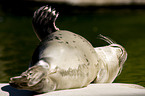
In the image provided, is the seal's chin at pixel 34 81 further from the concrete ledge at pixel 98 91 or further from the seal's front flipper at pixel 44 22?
the seal's front flipper at pixel 44 22

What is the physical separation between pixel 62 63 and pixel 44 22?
22.3 inches

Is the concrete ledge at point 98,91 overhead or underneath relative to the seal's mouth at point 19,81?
underneath

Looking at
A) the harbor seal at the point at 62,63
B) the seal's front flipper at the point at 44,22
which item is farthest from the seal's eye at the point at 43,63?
the seal's front flipper at the point at 44,22

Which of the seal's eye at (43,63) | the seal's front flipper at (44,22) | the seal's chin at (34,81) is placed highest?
the seal's front flipper at (44,22)

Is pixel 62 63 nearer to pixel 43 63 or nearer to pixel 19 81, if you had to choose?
pixel 43 63

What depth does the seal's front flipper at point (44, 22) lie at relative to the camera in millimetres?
2439

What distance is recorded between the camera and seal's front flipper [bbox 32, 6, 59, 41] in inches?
96.0

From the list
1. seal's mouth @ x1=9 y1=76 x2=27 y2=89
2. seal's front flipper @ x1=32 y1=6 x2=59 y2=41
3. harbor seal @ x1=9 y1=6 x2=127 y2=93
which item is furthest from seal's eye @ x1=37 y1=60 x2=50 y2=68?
seal's front flipper @ x1=32 y1=6 x2=59 y2=41

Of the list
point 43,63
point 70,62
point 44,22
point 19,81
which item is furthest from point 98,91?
point 44,22

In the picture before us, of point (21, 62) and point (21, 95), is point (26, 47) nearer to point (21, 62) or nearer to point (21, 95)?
point (21, 62)

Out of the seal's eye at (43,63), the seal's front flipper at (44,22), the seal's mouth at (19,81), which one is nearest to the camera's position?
the seal's mouth at (19,81)

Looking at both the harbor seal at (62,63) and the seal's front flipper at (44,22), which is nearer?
the harbor seal at (62,63)

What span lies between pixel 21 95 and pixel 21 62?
1.97 metres

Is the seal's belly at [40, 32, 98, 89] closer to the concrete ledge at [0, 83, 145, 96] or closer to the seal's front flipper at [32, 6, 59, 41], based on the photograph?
the concrete ledge at [0, 83, 145, 96]
